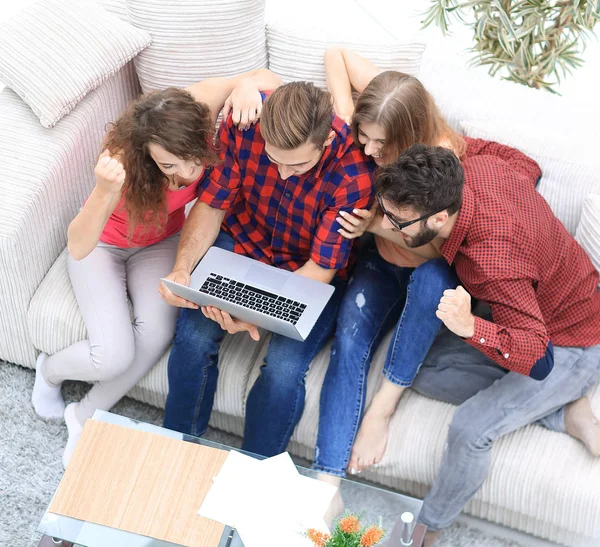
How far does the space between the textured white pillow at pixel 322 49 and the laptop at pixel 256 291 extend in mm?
627

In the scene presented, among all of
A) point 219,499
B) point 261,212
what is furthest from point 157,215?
point 219,499

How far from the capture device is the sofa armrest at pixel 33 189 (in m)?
2.18

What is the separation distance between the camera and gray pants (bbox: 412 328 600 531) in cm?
199

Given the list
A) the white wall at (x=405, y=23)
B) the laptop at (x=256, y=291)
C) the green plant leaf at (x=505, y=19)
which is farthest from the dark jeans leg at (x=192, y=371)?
the white wall at (x=405, y=23)

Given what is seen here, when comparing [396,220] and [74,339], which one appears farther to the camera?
[74,339]

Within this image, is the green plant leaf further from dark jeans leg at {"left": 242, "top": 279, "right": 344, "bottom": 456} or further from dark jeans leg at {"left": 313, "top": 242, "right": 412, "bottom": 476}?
dark jeans leg at {"left": 242, "top": 279, "right": 344, "bottom": 456}

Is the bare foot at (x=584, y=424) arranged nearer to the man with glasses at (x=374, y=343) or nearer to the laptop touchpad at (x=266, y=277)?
the man with glasses at (x=374, y=343)

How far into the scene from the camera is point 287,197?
82.9 inches

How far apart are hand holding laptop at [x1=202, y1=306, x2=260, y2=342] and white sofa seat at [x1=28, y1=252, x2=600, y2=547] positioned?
0.15 meters

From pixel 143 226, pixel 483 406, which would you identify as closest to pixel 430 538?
pixel 483 406

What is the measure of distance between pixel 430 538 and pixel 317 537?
26.4 inches

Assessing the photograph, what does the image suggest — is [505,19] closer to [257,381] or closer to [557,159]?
[557,159]

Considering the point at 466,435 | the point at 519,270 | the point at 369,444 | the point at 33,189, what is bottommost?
the point at 369,444

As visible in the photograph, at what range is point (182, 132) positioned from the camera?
192 centimetres
